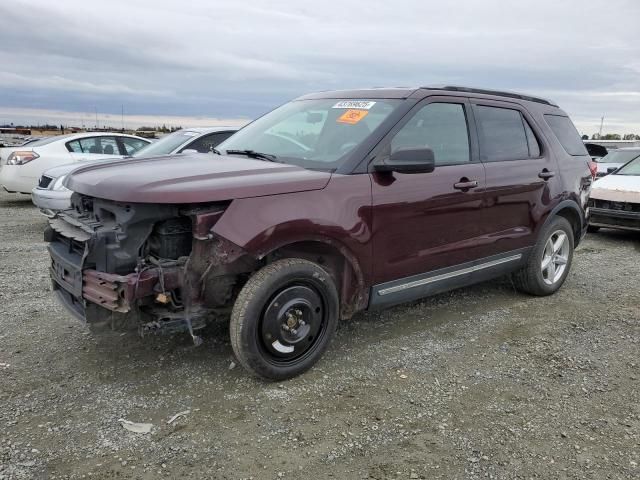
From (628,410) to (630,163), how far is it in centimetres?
798

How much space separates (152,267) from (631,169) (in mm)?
9411

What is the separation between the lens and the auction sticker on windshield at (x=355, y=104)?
12.9 ft

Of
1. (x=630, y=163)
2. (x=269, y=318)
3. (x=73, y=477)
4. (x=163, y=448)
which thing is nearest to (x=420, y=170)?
(x=269, y=318)

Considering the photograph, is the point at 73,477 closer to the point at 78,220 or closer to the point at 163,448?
the point at 163,448

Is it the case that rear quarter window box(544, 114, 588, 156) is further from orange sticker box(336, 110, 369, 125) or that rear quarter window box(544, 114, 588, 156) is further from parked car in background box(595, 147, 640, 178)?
parked car in background box(595, 147, 640, 178)

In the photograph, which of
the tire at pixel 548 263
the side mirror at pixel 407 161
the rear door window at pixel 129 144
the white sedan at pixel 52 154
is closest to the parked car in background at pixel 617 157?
the tire at pixel 548 263

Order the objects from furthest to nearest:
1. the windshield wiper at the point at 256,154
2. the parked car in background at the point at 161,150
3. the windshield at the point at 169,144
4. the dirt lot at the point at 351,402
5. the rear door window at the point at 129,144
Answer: the rear door window at the point at 129,144, the windshield at the point at 169,144, the parked car in background at the point at 161,150, the windshield wiper at the point at 256,154, the dirt lot at the point at 351,402

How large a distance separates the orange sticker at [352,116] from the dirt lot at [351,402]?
167 centimetres

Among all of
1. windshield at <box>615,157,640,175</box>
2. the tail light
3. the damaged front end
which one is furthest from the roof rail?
the tail light

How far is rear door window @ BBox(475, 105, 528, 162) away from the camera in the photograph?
4.43m

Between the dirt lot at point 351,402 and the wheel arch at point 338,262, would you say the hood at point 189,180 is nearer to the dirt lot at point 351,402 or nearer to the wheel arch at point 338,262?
the wheel arch at point 338,262

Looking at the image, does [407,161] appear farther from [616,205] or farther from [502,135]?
[616,205]

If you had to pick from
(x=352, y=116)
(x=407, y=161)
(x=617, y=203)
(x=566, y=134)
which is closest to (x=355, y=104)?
(x=352, y=116)

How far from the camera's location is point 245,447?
2.75 meters
